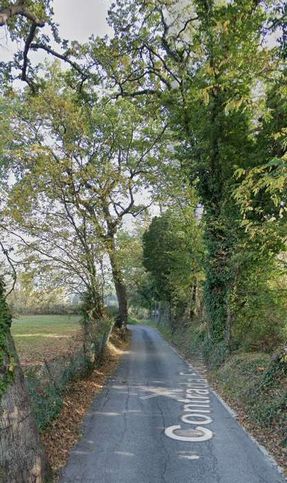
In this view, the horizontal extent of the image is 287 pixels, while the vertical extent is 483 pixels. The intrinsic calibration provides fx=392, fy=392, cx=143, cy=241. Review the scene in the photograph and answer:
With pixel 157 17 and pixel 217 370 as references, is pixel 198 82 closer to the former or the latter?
pixel 157 17

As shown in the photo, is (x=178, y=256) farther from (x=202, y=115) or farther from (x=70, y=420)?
(x=70, y=420)

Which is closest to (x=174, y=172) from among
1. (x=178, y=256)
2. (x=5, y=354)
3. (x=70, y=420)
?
(x=178, y=256)

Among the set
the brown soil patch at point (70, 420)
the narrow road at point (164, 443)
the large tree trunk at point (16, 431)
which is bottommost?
the narrow road at point (164, 443)

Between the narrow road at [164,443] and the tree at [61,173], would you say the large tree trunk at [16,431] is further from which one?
the tree at [61,173]

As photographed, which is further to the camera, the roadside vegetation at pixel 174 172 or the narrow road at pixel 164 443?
the roadside vegetation at pixel 174 172

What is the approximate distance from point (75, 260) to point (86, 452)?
9780 millimetres

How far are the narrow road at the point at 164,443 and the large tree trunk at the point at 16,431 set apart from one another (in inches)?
27.4

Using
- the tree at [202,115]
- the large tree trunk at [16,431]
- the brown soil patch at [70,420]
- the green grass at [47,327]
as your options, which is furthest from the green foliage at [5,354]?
the green grass at [47,327]

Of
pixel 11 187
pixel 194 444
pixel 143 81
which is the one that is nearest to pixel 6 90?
pixel 11 187

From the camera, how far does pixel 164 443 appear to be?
6.55 m

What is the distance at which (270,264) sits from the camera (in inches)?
454

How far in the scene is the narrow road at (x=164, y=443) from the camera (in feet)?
17.7

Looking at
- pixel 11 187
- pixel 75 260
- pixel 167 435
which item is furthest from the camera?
pixel 75 260

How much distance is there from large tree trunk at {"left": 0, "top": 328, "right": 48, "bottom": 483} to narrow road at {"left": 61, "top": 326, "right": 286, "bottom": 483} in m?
0.69
